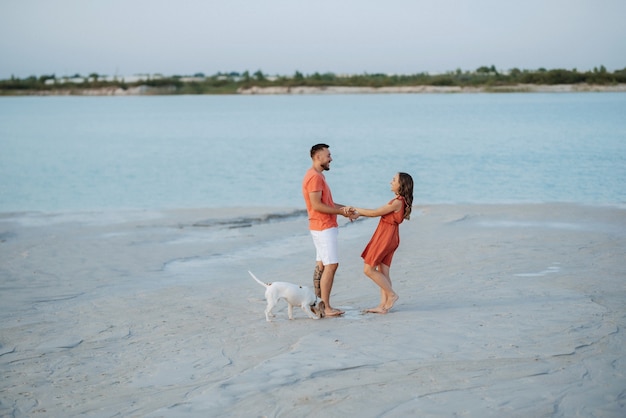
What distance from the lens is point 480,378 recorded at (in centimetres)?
581

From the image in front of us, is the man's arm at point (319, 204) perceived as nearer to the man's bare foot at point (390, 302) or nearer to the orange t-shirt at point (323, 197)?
the orange t-shirt at point (323, 197)

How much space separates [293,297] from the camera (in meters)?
7.68

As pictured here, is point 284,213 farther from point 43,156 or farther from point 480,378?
point 43,156

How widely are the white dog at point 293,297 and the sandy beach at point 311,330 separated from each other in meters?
0.14

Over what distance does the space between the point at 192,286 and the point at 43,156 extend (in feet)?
92.0

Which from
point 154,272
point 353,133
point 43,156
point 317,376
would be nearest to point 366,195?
point 154,272

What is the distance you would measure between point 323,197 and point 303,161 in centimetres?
2382

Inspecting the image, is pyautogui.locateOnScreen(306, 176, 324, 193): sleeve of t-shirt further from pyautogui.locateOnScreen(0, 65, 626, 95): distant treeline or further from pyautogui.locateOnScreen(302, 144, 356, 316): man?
pyautogui.locateOnScreen(0, 65, 626, 95): distant treeline

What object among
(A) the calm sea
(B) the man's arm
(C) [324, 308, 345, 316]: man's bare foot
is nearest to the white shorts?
(B) the man's arm

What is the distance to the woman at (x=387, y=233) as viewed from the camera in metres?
7.85

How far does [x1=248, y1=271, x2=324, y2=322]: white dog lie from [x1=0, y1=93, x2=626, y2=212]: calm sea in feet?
37.5

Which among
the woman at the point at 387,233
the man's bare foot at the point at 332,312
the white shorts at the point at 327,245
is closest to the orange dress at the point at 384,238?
the woman at the point at 387,233

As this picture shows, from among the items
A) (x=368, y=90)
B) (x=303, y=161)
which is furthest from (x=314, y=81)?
(x=303, y=161)

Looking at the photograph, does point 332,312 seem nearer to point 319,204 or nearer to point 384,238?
point 384,238
